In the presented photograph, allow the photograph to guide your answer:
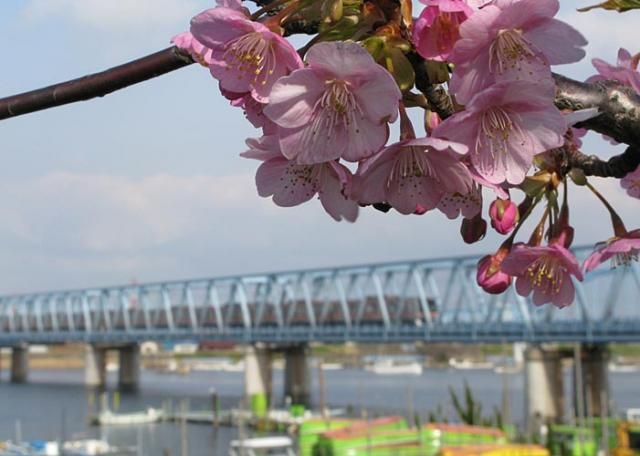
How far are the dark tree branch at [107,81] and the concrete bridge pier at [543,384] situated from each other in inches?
1328

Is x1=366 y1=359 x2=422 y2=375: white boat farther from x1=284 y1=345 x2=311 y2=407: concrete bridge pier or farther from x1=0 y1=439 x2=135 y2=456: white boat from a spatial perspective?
x1=0 y1=439 x2=135 y2=456: white boat

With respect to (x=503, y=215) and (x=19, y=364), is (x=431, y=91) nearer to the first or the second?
(x=503, y=215)

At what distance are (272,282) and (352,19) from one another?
57.9 metres

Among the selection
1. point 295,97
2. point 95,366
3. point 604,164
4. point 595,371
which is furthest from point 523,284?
point 95,366

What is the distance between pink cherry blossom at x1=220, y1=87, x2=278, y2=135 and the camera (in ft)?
2.29

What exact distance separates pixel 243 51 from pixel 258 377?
48439mm

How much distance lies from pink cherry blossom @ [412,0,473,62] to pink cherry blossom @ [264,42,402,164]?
4 centimetres

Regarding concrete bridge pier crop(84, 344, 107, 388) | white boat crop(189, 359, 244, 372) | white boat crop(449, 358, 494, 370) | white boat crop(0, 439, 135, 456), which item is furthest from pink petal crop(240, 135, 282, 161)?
white boat crop(189, 359, 244, 372)

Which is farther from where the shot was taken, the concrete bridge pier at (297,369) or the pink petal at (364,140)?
the concrete bridge pier at (297,369)

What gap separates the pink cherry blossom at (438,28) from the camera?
60 centimetres

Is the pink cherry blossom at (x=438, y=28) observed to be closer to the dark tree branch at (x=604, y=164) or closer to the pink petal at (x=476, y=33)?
the pink petal at (x=476, y=33)

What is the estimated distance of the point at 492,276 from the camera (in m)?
0.83

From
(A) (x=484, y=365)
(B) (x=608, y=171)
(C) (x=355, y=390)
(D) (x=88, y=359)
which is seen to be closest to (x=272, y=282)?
(C) (x=355, y=390)

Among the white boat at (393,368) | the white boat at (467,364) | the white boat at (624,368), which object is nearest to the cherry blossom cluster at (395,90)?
the white boat at (393,368)
